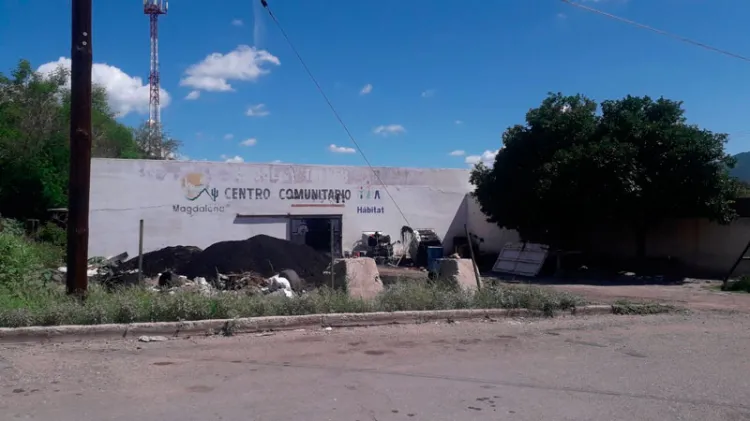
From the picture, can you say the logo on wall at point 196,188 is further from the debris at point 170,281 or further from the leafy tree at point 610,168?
the debris at point 170,281

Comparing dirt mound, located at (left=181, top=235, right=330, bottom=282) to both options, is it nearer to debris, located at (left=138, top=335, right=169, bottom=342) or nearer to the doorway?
debris, located at (left=138, top=335, right=169, bottom=342)

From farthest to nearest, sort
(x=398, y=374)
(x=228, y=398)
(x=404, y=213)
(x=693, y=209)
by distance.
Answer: (x=404, y=213), (x=693, y=209), (x=398, y=374), (x=228, y=398)

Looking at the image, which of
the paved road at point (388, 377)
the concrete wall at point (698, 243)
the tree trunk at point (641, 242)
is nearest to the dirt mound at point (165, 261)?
the paved road at point (388, 377)

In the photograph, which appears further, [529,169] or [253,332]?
[529,169]

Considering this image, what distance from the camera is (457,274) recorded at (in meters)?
13.8

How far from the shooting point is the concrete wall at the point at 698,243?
2181cm

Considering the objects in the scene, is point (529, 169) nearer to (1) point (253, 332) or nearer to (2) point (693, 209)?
(2) point (693, 209)

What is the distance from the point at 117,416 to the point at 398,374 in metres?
3.08

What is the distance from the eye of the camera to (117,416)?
6.05 m

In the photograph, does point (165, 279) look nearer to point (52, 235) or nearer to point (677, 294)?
point (677, 294)

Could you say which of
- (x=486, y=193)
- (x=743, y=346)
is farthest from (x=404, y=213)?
(x=743, y=346)

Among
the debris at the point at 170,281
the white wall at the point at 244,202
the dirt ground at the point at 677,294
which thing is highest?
the white wall at the point at 244,202

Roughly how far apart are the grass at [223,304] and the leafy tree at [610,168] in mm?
9506

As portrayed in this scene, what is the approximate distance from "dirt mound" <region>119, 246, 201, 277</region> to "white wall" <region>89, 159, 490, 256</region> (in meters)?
7.33
